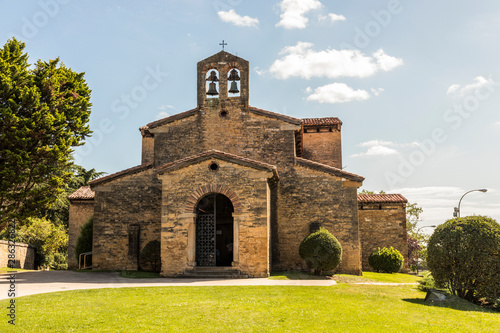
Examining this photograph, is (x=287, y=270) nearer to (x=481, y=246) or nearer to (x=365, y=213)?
(x=365, y=213)

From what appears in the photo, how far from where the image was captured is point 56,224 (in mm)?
39344

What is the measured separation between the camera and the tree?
19.5 metres

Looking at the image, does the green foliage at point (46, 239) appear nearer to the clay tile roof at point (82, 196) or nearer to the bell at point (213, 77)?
the clay tile roof at point (82, 196)

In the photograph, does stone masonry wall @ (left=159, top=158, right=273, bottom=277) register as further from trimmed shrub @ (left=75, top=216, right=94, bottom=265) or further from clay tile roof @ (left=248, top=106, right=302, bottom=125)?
trimmed shrub @ (left=75, top=216, right=94, bottom=265)

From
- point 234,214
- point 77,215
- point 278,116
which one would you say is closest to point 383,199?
point 278,116

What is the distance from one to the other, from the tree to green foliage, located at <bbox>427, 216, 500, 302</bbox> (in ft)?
56.7

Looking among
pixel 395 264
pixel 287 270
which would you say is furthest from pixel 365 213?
pixel 287 270

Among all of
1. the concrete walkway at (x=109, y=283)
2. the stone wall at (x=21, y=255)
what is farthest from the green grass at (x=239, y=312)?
the stone wall at (x=21, y=255)

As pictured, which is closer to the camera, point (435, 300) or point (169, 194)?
point (435, 300)

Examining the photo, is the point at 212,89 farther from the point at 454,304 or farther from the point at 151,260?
the point at 454,304

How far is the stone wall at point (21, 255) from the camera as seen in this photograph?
24844 mm

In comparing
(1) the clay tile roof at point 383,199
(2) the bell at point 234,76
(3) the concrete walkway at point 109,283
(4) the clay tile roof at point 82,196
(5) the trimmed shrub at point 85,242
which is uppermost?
(2) the bell at point 234,76

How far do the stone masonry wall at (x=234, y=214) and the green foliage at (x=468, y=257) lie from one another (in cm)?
673

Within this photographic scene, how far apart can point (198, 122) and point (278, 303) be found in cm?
1375
